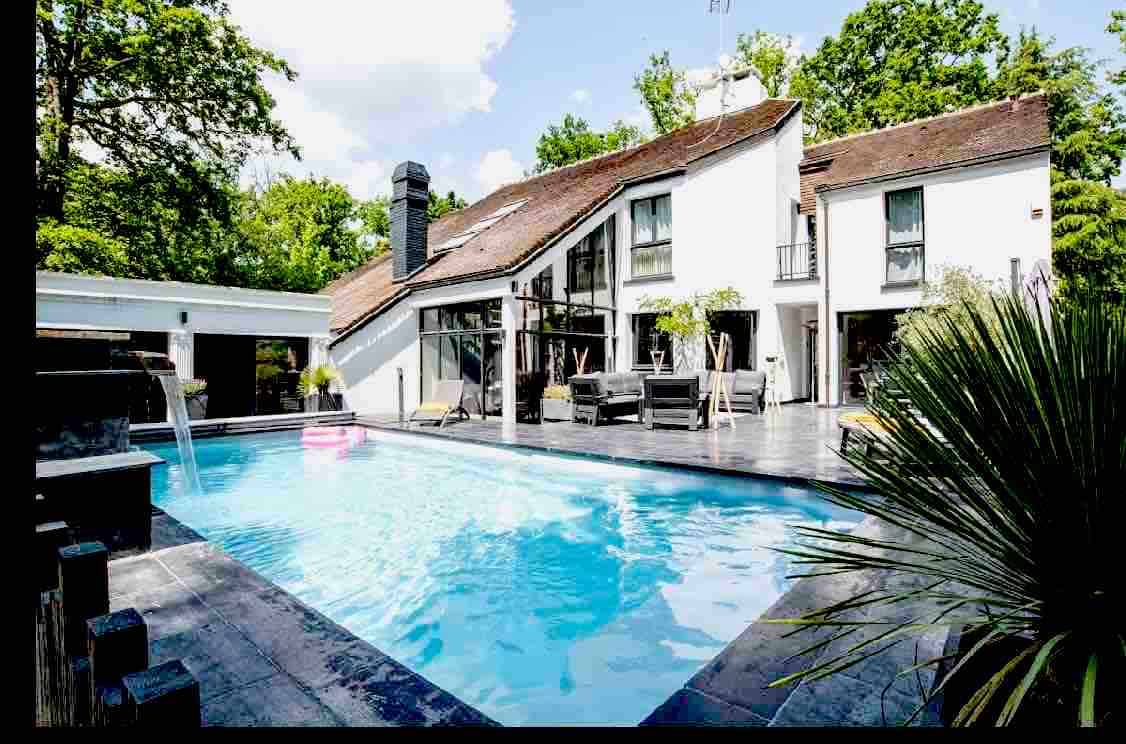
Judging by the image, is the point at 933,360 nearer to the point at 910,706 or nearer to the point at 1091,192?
the point at 910,706

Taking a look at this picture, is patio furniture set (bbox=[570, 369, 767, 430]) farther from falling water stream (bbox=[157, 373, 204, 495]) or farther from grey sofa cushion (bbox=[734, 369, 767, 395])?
falling water stream (bbox=[157, 373, 204, 495])

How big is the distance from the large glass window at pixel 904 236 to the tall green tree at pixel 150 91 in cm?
1682

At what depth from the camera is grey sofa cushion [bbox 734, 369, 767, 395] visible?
13953 millimetres

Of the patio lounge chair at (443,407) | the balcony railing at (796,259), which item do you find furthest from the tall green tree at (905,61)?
the patio lounge chair at (443,407)

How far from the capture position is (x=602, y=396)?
1268 cm

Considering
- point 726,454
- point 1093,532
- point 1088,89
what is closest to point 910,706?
point 1093,532

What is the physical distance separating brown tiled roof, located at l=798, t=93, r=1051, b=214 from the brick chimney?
1137 centimetres

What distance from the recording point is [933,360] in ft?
5.46

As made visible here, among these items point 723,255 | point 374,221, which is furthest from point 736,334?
point 374,221

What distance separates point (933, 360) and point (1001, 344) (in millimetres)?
175

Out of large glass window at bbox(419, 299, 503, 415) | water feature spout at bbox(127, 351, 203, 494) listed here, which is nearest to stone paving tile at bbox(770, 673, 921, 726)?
water feature spout at bbox(127, 351, 203, 494)

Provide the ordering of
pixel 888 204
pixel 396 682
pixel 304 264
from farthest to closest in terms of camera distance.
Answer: pixel 304 264
pixel 888 204
pixel 396 682

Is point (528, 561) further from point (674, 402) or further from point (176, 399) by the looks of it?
point (674, 402)

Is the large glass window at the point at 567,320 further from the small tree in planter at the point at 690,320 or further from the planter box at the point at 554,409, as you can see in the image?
the small tree in planter at the point at 690,320
